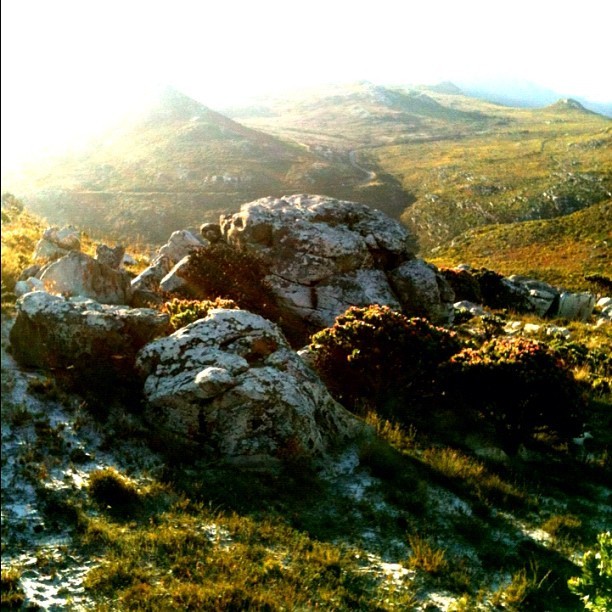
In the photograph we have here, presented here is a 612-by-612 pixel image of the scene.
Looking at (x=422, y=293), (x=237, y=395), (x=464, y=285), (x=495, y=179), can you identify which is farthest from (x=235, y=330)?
(x=495, y=179)

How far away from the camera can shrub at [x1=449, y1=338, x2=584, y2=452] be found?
11.8 metres

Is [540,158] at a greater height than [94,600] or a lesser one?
greater

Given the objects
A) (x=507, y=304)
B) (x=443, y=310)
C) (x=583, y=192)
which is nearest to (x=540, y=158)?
(x=583, y=192)

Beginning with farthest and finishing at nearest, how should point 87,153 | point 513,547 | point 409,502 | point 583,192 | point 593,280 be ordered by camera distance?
point 87,153 < point 583,192 < point 593,280 < point 409,502 < point 513,547

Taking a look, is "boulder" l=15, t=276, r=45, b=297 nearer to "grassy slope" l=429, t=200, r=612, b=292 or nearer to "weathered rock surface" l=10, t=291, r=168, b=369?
"weathered rock surface" l=10, t=291, r=168, b=369

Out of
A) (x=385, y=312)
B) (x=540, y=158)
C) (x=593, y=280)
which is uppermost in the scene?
(x=540, y=158)

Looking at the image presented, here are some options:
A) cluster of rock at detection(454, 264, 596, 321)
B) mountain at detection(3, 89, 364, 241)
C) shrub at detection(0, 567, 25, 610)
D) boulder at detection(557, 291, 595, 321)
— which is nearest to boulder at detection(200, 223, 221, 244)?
cluster of rock at detection(454, 264, 596, 321)

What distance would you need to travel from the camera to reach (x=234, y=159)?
127 metres

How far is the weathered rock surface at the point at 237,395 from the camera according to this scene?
10719 mm

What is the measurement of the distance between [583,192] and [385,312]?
361 feet

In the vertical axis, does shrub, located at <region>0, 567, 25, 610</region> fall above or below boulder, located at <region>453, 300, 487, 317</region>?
below

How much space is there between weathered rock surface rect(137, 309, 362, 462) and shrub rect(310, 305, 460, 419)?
5.68 feet

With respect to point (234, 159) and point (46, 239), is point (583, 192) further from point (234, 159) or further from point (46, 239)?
point (46, 239)

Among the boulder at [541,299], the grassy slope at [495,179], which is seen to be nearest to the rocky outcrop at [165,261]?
the boulder at [541,299]
